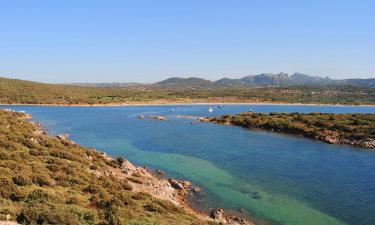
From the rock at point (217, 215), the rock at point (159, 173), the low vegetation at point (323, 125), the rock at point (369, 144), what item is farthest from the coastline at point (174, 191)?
the low vegetation at point (323, 125)

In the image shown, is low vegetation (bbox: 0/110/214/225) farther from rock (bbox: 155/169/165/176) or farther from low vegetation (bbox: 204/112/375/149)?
low vegetation (bbox: 204/112/375/149)

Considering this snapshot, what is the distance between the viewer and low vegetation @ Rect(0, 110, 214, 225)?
1734cm

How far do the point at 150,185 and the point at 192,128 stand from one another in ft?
163

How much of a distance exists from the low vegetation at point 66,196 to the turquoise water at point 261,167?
8.16 m

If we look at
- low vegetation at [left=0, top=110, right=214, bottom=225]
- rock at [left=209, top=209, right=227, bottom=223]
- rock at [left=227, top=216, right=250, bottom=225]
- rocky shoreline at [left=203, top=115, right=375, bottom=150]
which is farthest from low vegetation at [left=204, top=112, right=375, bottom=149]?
low vegetation at [left=0, top=110, right=214, bottom=225]

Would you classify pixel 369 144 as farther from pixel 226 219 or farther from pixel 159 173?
pixel 226 219

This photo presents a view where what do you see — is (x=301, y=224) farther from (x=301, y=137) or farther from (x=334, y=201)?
(x=301, y=137)

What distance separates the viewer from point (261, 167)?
1711 inches

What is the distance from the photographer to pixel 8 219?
16.0 meters

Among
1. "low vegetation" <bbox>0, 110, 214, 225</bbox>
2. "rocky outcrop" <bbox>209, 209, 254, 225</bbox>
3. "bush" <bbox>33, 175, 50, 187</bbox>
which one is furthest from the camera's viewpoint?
"rocky outcrop" <bbox>209, 209, 254, 225</bbox>

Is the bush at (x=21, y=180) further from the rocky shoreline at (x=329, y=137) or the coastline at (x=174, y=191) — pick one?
the rocky shoreline at (x=329, y=137)

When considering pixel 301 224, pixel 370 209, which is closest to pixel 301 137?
pixel 370 209

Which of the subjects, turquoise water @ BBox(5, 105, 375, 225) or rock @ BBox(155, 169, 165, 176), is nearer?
turquoise water @ BBox(5, 105, 375, 225)

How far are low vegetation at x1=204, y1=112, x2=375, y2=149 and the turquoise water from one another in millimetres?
4629
